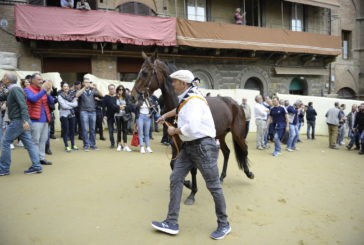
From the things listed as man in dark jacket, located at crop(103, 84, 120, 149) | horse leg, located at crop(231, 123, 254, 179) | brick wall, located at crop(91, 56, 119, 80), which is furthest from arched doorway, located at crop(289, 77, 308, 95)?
horse leg, located at crop(231, 123, 254, 179)

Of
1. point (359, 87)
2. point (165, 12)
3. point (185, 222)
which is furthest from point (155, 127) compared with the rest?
point (359, 87)

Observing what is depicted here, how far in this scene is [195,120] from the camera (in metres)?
3.12

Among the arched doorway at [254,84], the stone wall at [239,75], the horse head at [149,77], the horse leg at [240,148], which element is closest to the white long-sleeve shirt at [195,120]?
the horse head at [149,77]

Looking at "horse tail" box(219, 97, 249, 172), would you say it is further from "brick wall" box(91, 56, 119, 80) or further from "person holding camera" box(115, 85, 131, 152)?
"brick wall" box(91, 56, 119, 80)

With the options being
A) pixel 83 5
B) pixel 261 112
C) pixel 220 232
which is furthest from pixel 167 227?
pixel 83 5

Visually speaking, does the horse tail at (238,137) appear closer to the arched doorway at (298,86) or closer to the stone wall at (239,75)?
the stone wall at (239,75)

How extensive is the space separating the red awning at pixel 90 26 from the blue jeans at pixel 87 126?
5637 millimetres

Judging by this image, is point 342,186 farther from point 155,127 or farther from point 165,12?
point 165,12

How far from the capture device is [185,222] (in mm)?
3660

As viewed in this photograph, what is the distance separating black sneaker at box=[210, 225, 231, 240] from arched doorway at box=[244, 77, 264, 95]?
15566 mm

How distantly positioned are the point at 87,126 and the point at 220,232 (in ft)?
19.3

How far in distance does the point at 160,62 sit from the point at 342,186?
445cm

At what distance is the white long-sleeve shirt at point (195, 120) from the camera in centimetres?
312

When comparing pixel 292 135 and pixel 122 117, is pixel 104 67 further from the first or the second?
pixel 292 135
